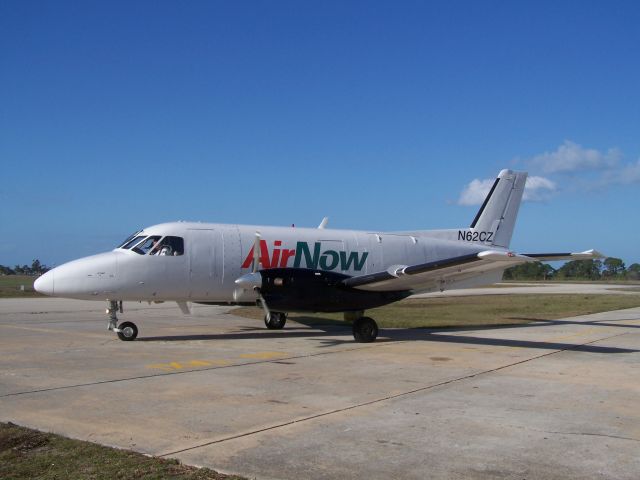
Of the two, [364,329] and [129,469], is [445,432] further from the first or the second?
[364,329]

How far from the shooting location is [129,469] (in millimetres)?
5277

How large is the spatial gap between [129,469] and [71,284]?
384 inches

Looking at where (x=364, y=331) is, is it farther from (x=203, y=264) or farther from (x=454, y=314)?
(x=454, y=314)

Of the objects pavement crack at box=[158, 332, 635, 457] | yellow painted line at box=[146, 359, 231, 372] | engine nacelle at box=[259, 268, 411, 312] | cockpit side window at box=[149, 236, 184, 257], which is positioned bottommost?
pavement crack at box=[158, 332, 635, 457]

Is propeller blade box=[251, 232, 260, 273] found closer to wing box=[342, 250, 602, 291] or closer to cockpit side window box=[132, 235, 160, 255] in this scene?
wing box=[342, 250, 602, 291]

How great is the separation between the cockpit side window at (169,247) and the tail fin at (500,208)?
33.6 feet

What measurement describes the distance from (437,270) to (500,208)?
7.39 metres

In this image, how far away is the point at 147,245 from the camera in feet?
49.6

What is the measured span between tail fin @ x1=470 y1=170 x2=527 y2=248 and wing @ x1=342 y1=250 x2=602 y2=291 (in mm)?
4346

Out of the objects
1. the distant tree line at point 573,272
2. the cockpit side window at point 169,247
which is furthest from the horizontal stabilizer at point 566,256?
the distant tree line at point 573,272

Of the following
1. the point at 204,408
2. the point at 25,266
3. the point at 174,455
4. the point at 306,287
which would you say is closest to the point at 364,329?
the point at 306,287

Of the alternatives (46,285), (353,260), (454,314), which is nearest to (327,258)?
(353,260)

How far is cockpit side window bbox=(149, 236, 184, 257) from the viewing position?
1509 centimetres

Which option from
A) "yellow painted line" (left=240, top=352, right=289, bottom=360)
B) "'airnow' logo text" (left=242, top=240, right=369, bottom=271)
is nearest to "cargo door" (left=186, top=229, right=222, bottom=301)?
"'airnow' logo text" (left=242, top=240, right=369, bottom=271)
